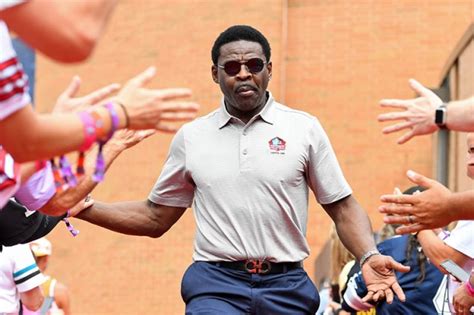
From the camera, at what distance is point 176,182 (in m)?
7.63

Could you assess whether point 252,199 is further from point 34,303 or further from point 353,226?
point 34,303

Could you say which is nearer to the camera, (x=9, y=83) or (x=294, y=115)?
(x=9, y=83)

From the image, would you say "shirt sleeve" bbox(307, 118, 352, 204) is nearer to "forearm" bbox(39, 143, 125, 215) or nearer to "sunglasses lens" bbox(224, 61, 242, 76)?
"sunglasses lens" bbox(224, 61, 242, 76)

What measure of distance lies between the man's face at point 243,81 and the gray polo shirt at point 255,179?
81 millimetres

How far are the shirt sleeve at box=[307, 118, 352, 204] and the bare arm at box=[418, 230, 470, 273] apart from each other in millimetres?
691

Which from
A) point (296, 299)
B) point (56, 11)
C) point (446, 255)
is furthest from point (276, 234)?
point (56, 11)

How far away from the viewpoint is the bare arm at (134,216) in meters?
7.48

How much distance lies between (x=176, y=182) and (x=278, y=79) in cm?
1504

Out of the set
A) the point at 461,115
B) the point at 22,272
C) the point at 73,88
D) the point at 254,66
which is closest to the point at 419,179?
the point at 461,115

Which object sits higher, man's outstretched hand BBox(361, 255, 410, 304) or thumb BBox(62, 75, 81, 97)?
thumb BBox(62, 75, 81, 97)

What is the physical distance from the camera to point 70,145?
4707 mm

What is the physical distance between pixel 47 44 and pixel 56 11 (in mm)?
136

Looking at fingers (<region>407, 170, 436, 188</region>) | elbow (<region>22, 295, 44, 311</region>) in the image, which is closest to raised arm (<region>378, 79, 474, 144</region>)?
fingers (<region>407, 170, 436, 188</region>)

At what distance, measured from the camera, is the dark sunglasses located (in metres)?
7.41
